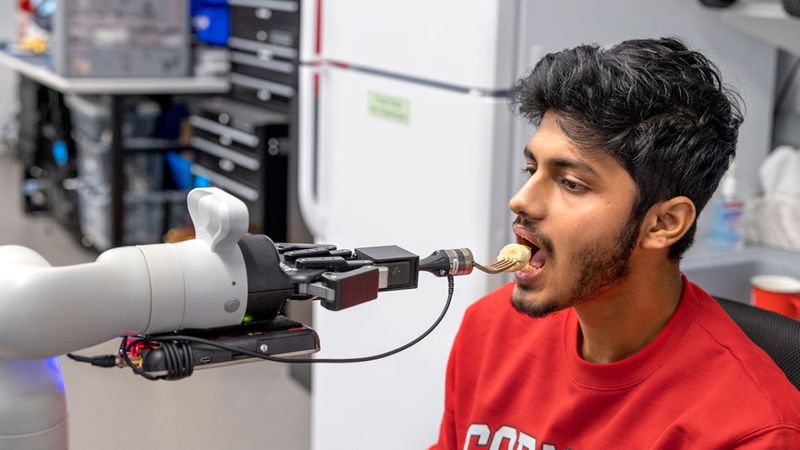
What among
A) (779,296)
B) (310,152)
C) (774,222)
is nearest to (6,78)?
(310,152)

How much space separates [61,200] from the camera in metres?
5.15

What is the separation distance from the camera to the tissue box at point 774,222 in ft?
7.02

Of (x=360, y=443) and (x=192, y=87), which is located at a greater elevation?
(x=192, y=87)

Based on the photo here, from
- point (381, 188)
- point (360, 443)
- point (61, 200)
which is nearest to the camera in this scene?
point (381, 188)

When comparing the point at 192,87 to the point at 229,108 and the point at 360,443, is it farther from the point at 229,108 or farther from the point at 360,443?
the point at 360,443

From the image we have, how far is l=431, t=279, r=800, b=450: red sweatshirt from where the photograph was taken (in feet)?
3.61

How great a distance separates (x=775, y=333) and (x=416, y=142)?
951mm

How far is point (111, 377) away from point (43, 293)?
2.83 metres

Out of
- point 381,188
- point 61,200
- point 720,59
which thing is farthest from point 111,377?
point 720,59

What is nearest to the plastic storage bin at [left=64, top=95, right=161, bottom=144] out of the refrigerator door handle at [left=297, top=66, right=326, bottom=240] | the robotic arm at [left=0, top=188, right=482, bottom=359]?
the refrigerator door handle at [left=297, top=66, right=326, bottom=240]

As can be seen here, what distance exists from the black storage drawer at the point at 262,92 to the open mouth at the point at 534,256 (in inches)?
101

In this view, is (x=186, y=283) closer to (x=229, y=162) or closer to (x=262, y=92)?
(x=229, y=162)

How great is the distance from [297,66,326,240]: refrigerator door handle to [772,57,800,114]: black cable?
1126 mm

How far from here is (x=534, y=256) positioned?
125 centimetres
